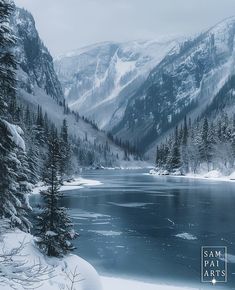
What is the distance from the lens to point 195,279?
106 feet

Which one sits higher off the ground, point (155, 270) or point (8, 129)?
point (8, 129)

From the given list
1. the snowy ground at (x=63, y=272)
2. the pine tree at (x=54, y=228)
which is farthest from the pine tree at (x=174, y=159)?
the pine tree at (x=54, y=228)

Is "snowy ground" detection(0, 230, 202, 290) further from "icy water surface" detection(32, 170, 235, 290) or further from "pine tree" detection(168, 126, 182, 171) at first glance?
"pine tree" detection(168, 126, 182, 171)

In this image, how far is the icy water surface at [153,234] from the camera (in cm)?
3512

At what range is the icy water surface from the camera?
35125 mm

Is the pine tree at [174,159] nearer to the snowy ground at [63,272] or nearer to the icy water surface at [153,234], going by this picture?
the icy water surface at [153,234]

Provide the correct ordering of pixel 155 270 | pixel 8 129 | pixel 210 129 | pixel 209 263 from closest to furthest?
pixel 8 129 → pixel 155 270 → pixel 209 263 → pixel 210 129

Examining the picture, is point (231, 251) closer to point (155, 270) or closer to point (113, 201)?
point (155, 270)

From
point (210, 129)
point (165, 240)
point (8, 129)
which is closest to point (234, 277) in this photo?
point (165, 240)

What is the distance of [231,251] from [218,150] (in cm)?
12603

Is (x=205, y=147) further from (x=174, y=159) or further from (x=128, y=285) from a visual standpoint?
(x=128, y=285)

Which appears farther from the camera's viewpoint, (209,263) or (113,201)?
(113,201)

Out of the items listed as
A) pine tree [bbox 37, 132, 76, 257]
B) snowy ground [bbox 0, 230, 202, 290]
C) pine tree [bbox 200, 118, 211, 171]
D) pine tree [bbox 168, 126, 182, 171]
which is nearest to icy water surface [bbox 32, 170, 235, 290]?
snowy ground [bbox 0, 230, 202, 290]

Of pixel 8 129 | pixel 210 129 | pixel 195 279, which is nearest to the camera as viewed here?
pixel 8 129
